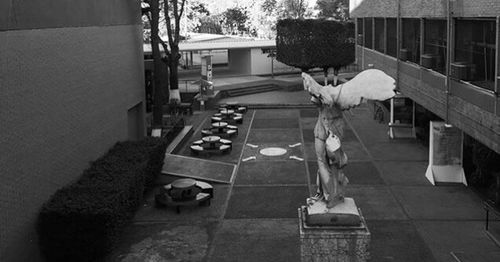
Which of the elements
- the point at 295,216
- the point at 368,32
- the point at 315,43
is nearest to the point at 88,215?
the point at 295,216

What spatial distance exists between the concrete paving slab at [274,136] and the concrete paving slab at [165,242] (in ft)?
38.1

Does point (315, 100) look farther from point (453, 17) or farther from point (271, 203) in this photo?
point (453, 17)

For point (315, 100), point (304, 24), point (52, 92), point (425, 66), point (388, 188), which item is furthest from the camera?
point (304, 24)

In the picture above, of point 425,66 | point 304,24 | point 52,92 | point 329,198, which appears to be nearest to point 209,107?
point 304,24

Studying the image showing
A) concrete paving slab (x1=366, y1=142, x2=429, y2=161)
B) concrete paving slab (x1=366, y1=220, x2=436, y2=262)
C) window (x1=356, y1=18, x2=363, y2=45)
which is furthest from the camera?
window (x1=356, y1=18, x2=363, y2=45)

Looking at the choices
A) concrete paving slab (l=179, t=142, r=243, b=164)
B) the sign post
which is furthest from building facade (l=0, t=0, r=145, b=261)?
the sign post

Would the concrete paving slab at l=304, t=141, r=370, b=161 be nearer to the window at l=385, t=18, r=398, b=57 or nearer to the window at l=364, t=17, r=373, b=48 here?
the window at l=385, t=18, r=398, b=57

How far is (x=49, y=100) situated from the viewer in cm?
1381

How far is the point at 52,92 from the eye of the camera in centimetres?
1404

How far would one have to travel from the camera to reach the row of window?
16.5 metres

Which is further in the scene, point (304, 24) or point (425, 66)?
point (304, 24)

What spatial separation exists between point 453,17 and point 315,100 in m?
9.50

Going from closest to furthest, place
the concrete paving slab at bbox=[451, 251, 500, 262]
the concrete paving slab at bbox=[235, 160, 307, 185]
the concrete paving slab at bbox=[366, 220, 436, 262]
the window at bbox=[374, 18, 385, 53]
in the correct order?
the concrete paving slab at bbox=[451, 251, 500, 262] → the concrete paving slab at bbox=[366, 220, 436, 262] → the concrete paving slab at bbox=[235, 160, 307, 185] → the window at bbox=[374, 18, 385, 53]

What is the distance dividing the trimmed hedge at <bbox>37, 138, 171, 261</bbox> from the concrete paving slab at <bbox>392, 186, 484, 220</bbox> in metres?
7.77
